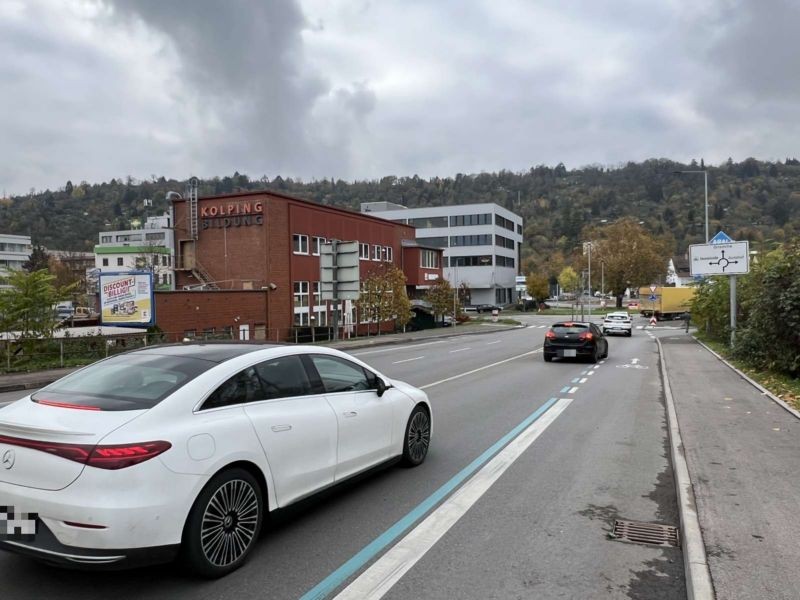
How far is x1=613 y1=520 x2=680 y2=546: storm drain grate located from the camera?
468 cm

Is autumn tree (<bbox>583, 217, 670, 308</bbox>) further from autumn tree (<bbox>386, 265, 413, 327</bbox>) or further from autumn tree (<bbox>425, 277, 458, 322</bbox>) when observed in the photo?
autumn tree (<bbox>386, 265, 413, 327</bbox>)

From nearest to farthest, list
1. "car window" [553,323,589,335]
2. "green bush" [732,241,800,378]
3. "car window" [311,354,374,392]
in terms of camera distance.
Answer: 1. "car window" [311,354,374,392]
2. "green bush" [732,241,800,378]
3. "car window" [553,323,589,335]

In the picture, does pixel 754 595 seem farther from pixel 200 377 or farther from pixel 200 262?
pixel 200 262

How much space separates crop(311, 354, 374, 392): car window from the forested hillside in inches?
4710

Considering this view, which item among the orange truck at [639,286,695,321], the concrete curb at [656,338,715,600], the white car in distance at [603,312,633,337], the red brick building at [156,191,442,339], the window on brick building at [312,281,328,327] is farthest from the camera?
the orange truck at [639,286,695,321]

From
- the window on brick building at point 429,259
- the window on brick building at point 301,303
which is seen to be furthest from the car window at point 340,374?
the window on brick building at point 429,259

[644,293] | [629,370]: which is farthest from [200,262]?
[644,293]

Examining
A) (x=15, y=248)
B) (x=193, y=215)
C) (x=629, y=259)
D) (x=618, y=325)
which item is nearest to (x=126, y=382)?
(x=193, y=215)

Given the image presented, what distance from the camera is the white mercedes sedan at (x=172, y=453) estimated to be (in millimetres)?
3451

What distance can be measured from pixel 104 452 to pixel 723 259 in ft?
75.9

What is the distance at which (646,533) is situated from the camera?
15.9 ft

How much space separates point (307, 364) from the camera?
16.9ft

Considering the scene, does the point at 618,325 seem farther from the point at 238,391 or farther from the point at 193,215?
the point at 238,391

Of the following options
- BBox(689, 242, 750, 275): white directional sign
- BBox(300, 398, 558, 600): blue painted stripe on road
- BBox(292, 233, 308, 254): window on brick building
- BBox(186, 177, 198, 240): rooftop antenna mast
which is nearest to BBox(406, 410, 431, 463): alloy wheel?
BBox(300, 398, 558, 600): blue painted stripe on road
